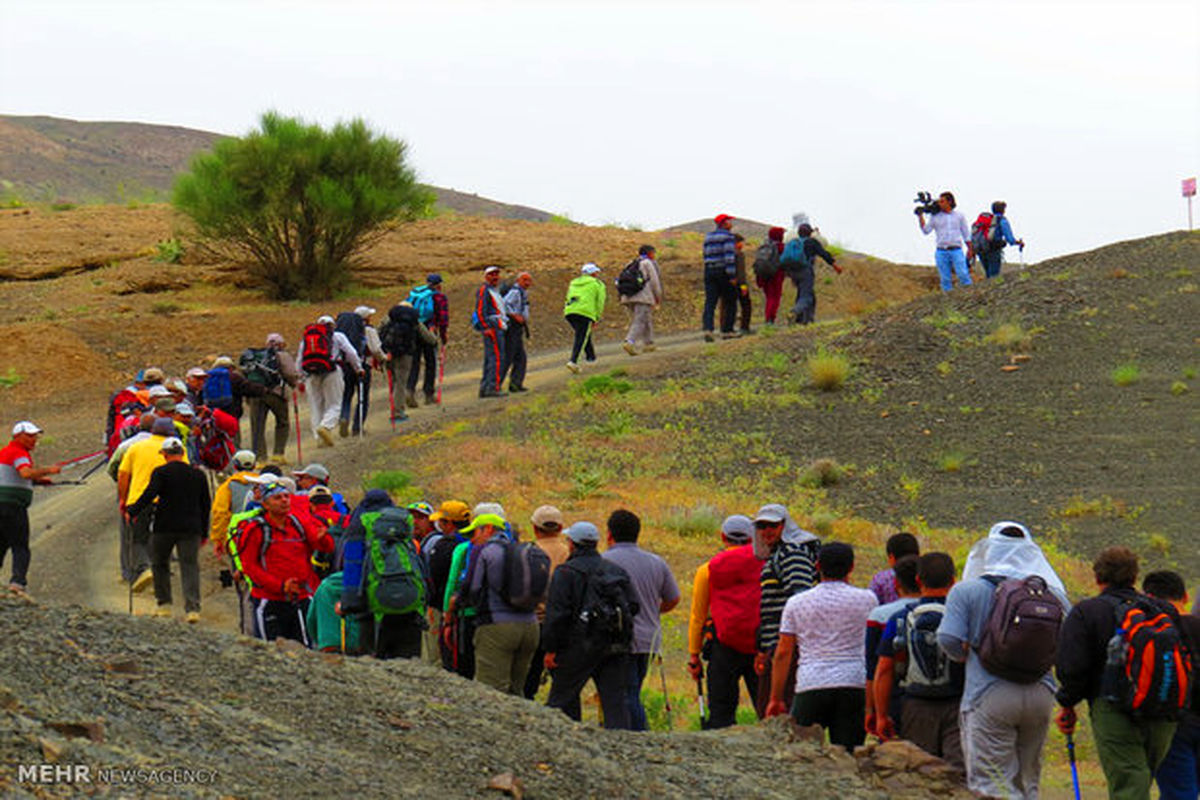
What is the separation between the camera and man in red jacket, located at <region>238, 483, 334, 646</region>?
1184cm

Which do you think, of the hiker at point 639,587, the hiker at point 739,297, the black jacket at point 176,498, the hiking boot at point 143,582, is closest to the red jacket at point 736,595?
the hiker at point 639,587

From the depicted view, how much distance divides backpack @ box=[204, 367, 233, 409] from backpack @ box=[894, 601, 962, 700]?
1111 cm

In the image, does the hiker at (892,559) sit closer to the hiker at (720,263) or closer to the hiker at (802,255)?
the hiker at (720,263)

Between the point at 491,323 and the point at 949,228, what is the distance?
8.91m

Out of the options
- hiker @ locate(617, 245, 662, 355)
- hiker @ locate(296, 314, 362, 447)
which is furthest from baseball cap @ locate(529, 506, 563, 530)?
hiker @ locate(617, 245, 662, 355)

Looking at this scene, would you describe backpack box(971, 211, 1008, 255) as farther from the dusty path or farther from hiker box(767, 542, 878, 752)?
hiker box(767, 542, 878, 752)

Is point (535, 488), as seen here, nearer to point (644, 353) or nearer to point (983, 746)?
point (644, 353)

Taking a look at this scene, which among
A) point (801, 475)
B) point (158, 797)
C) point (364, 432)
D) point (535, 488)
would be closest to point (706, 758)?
point (158, 797)

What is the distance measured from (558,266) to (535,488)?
18.2m

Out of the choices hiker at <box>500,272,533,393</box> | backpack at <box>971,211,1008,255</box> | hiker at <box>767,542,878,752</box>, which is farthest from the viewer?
backpack at <box>971,211,1008,255</box>

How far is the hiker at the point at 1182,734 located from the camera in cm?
828

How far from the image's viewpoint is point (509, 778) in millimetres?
7809

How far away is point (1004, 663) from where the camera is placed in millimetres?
8031

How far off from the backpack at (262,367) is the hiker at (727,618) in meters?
10.1
